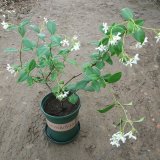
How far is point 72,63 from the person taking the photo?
6.56ft

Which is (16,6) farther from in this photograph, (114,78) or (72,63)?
(114,78)

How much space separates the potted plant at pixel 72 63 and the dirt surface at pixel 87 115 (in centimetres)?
12

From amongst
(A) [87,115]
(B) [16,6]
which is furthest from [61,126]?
(B) [16,6]

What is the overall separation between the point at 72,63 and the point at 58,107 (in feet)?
1.27

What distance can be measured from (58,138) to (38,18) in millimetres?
2036

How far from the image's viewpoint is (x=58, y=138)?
2.28 meters

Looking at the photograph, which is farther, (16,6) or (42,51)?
(16,6)

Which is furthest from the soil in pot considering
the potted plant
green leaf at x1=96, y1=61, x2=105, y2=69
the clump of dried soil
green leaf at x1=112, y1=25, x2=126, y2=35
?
the clump of dried soil

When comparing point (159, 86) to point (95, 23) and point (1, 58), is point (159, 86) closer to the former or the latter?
point (95, 23)

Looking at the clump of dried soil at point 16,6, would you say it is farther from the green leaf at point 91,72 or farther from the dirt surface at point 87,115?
the green leaf at point 91,72

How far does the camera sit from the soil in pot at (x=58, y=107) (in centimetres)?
214

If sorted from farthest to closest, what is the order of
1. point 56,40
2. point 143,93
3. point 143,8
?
point 143,8, point 143,93, point 56,40

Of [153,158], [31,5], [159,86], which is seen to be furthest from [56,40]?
[31,5]

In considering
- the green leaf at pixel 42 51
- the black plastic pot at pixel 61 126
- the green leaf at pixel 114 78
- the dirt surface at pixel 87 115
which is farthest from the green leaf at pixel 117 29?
the dirt surface at pixel 87 115
